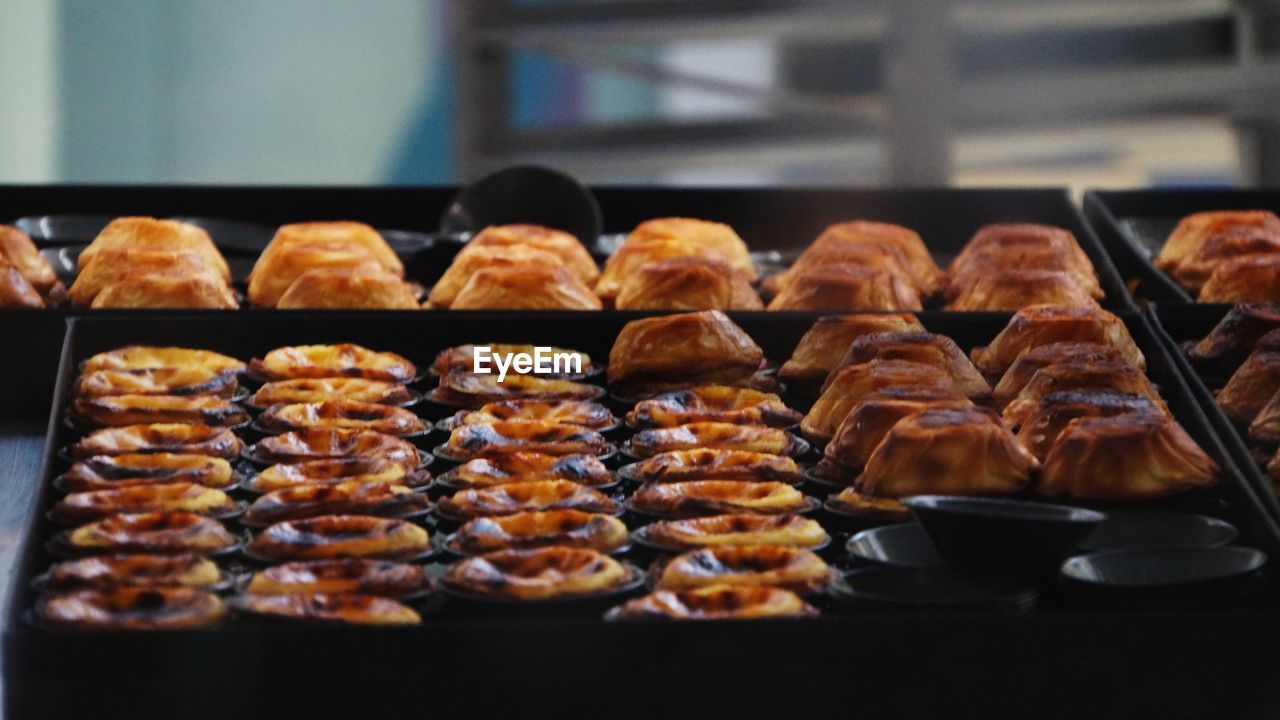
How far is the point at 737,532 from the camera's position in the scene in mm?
1624

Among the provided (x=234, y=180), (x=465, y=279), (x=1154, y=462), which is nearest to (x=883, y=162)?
(x=234, y=180)

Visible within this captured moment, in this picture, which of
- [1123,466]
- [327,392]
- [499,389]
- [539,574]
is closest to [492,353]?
[499,389]

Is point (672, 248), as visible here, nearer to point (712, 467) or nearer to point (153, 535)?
point (712, 467)

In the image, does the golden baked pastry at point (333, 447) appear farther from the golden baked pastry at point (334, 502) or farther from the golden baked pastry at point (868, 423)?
the golden baked pastry at point (868, 423)

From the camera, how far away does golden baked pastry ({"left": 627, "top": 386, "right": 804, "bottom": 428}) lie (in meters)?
1.97

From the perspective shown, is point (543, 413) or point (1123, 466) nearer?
point (1123, 466)

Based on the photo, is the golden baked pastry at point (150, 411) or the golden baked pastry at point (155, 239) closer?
the golden baked pastry at point (150, 411)

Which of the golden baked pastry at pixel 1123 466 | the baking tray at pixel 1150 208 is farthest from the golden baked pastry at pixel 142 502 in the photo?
the baking tray at pixel 1150 208

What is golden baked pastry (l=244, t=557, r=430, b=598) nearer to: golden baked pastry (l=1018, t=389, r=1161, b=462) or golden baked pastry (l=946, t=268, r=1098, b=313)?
golden baked pastry (l=1018, t=389, r=1161, b=462)

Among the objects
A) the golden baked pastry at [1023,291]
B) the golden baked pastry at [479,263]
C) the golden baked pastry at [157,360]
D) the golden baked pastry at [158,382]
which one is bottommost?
the golden baked pastry at [158,382]

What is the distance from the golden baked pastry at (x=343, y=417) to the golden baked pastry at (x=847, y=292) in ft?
2.18

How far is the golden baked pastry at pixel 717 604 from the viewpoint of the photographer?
1.42m

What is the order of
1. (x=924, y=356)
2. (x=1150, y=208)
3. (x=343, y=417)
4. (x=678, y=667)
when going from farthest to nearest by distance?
(x=1150, y=208) < (x=924, y=356) < (x=343, y=417) < (x=678, y=667)

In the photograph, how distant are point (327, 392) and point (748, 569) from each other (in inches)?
27.3
